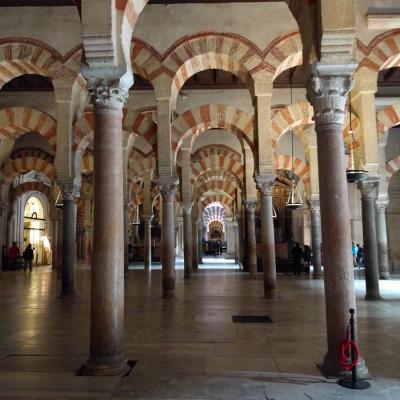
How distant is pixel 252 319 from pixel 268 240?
2.10 meters

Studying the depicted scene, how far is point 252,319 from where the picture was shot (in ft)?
16.6

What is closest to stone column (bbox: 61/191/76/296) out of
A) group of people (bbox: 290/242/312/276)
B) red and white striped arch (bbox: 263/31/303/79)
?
red and white striped arch (bbox: 263/31/303/79)

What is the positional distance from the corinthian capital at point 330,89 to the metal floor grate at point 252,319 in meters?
2.54

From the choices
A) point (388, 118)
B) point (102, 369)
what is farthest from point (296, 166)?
point (102, 369)

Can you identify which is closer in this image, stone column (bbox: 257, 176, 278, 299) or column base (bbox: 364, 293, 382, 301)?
column base (bbox: 364, 293, 382, 301)

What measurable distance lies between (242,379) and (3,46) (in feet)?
21.5

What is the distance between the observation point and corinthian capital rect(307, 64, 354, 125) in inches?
132

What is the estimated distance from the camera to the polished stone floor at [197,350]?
2715mm

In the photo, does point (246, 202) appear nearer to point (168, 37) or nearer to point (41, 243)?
point (168, 37)

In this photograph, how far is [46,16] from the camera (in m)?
7.08

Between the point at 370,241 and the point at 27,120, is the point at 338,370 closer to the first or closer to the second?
the point at 370,241

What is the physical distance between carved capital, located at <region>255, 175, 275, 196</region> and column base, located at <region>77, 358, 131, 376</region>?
4513 millimetres

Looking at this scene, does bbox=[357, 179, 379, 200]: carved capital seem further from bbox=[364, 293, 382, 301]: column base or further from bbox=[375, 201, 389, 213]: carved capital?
bbox=[375, 201, 389, 213]: carved capital

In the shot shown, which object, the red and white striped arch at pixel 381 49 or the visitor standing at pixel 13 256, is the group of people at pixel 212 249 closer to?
the visitor standing at pixel 13 256
